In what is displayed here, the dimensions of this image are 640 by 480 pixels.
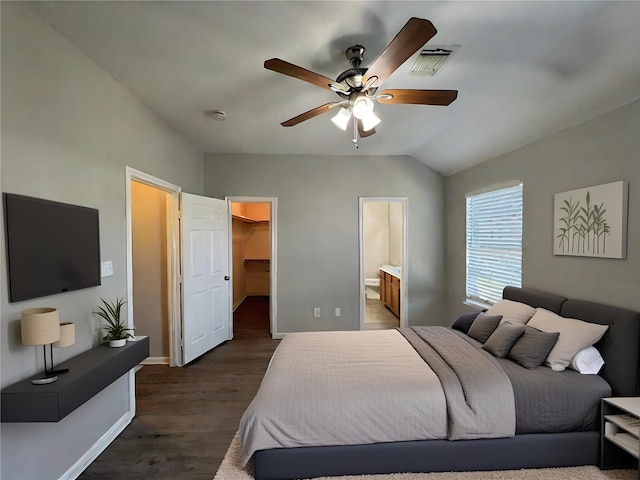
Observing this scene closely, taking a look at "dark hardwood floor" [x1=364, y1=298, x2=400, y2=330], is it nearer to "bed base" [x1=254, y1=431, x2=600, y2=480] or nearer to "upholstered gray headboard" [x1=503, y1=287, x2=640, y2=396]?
"bed base" [x1=254, y1=431, x2=600, y2=480]

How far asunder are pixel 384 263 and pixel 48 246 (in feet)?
23.7

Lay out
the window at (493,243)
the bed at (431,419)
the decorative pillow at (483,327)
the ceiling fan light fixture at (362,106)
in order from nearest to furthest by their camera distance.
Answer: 1. the bed at (431,419)
2. the ceiling fan light fixture at (362,106)
3. the decorative pillow at (483,327)
4. the window at (493,243)

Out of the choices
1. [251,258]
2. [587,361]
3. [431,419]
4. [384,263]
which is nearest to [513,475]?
[431,419]

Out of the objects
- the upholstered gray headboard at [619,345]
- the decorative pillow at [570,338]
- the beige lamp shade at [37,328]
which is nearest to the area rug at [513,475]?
the upholstered gray headboard at [619,345]

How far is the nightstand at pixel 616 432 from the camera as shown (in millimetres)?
1774

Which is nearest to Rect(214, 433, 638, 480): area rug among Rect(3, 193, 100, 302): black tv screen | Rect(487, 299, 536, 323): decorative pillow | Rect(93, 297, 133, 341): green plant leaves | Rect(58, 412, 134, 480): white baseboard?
Rect(58, 412, 134, 480): white baseboard

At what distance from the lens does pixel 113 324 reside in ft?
7.15

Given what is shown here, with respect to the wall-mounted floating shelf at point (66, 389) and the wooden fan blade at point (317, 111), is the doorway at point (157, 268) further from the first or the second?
the wooden fan blade at point (317, 111)

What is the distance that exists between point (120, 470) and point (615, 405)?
3.21 m

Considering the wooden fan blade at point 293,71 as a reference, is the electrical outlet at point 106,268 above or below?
below

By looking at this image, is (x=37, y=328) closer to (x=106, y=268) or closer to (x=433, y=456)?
(x=106, y=268)

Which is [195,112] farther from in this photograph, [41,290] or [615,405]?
[615,405]

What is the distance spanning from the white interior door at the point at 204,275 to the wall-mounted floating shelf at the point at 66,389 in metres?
1.55

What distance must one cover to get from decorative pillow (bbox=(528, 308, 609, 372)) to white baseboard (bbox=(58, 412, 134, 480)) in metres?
3.27
